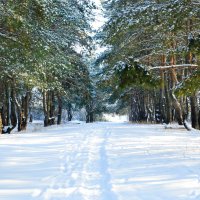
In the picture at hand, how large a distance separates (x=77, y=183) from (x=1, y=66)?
13045 millimetres

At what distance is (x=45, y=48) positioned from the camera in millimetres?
14602

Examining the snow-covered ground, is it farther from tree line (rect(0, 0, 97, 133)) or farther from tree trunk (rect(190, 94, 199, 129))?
tree trunk (rect(190, 94, 199, 129))

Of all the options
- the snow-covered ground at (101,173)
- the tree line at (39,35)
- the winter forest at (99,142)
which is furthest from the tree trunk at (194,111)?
the snow-covered ground at (101,173)

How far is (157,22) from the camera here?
1423 cm

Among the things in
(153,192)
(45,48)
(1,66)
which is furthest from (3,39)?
(153,192)

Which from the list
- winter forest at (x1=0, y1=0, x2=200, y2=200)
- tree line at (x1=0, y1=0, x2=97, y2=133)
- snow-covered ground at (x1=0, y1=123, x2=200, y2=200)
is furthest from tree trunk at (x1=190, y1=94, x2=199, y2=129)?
snow-covered ground at (x1=0, y1=123, x2=200, y2=200)

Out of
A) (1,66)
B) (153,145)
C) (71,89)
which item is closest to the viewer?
(153,145)

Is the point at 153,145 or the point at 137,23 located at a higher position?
the point at 137,23

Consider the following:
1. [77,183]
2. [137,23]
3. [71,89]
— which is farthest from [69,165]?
[71,89]

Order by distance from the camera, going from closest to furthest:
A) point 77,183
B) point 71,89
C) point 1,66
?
point 77,183 < point 1,66 < point 71,89

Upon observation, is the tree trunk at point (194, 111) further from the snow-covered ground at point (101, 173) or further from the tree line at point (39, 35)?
the snow-covered ground at point (101, 173)

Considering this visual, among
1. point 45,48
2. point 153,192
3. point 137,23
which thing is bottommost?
point 153,192

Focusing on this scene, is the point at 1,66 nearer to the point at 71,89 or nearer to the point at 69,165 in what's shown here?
the point at 69,165

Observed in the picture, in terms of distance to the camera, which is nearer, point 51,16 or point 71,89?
point 51,16
